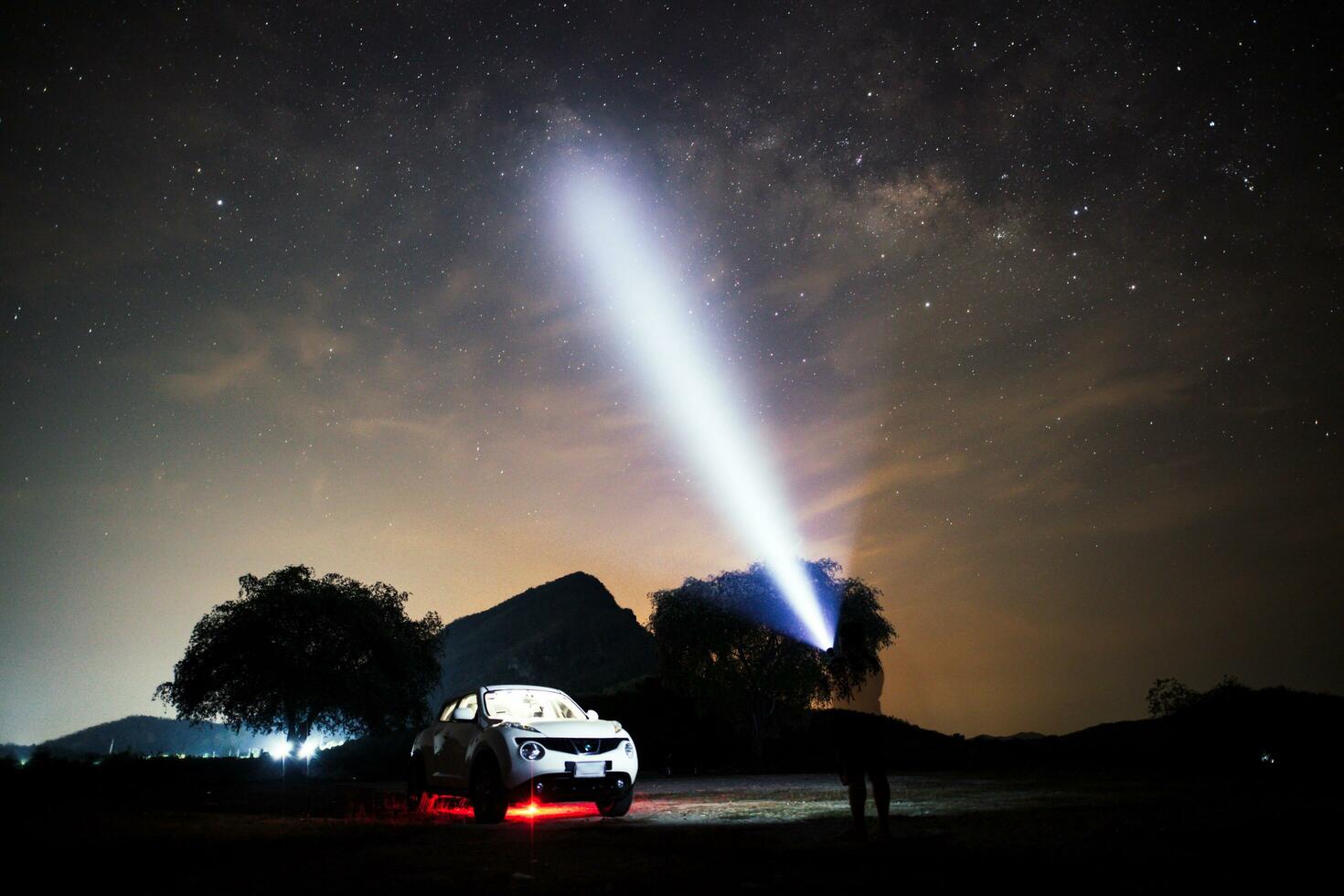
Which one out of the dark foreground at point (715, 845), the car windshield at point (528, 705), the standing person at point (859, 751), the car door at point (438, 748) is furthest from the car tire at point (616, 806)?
the standing person at point (859, 751)

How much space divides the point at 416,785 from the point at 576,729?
388 cm

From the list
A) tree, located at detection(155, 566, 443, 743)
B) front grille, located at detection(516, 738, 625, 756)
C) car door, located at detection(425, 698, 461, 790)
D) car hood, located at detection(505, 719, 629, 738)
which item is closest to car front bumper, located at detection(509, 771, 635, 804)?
front grille, located at detection(516, 738, 625, 756)

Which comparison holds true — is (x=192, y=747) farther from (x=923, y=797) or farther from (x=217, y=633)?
(x=923, y=797)

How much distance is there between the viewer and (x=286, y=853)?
8711 mm

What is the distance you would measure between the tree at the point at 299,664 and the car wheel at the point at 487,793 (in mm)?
32058

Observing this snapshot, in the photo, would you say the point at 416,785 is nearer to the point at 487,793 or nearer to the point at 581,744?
the point at 487,793

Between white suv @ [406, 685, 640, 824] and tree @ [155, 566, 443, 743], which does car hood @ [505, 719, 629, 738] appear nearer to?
white suv @ [406, 685, 640, 824]

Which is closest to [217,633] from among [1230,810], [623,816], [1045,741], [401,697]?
[401,697]

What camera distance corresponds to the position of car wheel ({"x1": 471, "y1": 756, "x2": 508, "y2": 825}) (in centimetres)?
1156

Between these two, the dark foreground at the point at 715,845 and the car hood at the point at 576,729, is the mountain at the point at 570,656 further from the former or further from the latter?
the car hood at the point at 576,729

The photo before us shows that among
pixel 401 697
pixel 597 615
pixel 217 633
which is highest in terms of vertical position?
pixel 597 615

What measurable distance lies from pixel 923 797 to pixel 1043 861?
8.37m

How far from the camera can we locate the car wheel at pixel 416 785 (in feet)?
45.9

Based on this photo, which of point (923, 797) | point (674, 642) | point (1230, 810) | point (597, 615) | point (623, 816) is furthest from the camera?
point (597, 615)
